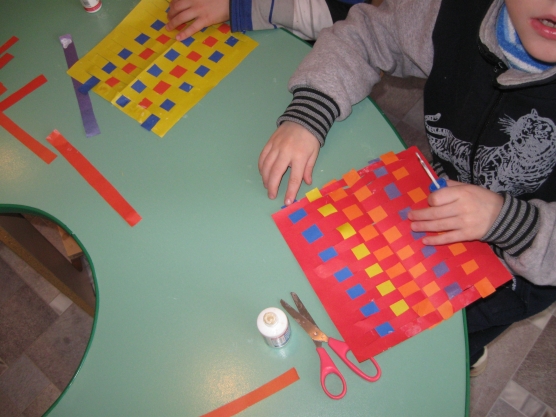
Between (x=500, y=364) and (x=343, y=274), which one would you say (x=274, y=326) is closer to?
(x=343, y=274)

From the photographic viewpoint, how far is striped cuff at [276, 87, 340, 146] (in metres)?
0.76

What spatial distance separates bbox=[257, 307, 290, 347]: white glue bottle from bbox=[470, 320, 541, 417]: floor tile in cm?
91

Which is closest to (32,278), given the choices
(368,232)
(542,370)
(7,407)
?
(7,407)

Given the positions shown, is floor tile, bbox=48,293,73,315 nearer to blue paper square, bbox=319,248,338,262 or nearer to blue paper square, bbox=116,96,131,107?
blue paper square, bbox=116,96,131,107

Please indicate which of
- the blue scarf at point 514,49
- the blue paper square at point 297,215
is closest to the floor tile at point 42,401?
the blue paper square at point 297,215

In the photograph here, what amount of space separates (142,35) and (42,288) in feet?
3.24

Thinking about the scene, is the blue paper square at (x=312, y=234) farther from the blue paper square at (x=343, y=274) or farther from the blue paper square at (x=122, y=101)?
the blue paper square at (x=122, y=101)

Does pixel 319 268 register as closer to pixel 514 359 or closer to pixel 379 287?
pixel 379 287

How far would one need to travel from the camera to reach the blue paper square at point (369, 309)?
63 centimetres

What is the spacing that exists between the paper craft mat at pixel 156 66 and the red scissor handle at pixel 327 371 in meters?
0.49

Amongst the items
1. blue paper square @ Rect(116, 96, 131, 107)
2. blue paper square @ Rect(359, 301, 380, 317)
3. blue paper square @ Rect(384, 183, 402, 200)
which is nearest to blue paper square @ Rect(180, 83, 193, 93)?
blue paper square @ Rect(116, 96, 131, 107)

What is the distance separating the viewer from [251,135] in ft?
2.60

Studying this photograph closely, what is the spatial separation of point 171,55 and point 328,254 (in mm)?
523

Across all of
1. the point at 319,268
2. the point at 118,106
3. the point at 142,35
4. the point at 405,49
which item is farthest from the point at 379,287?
the point at 142,35
